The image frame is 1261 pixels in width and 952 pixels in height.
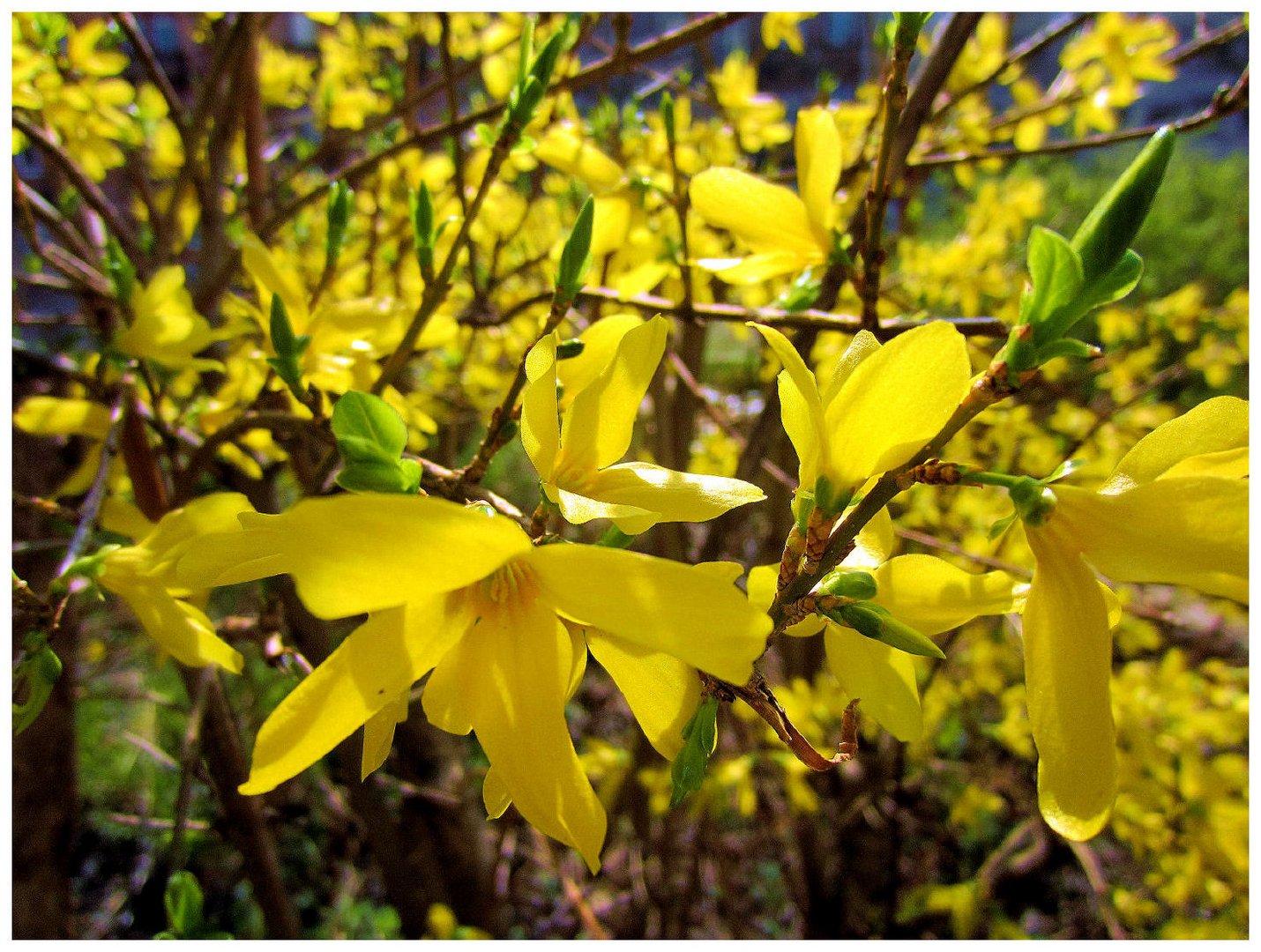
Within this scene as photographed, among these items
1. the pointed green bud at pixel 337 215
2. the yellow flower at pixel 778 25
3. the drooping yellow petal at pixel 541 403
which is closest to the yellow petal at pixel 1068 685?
the drooping yellow petal at pixel 541 403

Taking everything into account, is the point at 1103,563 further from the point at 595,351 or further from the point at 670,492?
the point at 595,351

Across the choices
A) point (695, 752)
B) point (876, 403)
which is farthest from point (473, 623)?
point (876, 403)

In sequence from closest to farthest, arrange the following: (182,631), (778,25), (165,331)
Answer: (182,631) < (165,331) < (778,25)

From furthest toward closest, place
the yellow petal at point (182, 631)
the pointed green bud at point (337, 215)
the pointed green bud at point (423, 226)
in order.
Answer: the pointed green bud at point (337, 215)
the pointed green bud at point (423, 226)
the yellow petal at point (182, 631)

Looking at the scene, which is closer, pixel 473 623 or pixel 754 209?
pixel 473 623

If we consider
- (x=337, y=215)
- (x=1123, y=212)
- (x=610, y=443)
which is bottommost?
(x=610, y=443)

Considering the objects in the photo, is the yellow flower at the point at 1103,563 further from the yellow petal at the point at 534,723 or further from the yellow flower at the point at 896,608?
the yellow petal at the point at 534,723

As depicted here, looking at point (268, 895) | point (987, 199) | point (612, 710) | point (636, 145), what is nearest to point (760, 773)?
point (612, 710)
